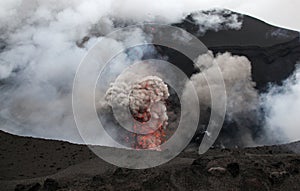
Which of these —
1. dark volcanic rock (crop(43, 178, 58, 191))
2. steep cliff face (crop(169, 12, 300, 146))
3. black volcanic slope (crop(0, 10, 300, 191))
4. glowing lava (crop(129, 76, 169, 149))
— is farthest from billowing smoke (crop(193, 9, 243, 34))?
dark volcanic rock (crop(43, 178, 58, 191))

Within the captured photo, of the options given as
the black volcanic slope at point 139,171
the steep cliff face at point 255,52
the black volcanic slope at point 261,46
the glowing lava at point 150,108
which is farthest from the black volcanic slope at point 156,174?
the black volcanic slope at point 261,46

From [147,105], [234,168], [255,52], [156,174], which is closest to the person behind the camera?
[234,168]

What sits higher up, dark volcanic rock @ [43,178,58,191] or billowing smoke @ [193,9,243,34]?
billowing smoke @ [193,9,243,34]

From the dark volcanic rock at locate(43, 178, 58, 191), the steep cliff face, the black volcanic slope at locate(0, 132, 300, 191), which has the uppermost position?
the steep cliff face

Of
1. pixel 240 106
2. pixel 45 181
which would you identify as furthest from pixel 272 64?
pixel 45 181

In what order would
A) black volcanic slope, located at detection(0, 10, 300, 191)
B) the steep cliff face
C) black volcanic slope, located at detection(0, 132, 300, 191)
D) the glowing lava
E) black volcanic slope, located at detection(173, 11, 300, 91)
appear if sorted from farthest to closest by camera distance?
black volcanic slope, located at detection(173, 11, 300, 91), the steep cliff face, the glowing lava, black volcanic slope, located at detection(0, 10, 300, 191), black volcanic slope, located at detection(0, 132, 300, 191)

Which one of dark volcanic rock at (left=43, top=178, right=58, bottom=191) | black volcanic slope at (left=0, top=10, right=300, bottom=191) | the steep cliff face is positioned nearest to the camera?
black volcanic slope at (left=0, top=10, right=300, bottom=191)

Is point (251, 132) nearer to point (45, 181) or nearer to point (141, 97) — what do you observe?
point (141, 97)

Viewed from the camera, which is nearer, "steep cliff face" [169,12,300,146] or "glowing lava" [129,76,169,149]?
"glowing lava" [129,76,169,149]

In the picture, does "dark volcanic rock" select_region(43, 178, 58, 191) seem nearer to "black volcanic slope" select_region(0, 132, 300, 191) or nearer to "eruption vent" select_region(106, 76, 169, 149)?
"black volcanic slope" select_region(0, 132, 300, 191)

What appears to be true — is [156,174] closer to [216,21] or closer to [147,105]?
[147,105]

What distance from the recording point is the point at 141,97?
6056 centimetres

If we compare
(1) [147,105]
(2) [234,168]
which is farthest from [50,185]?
(1) [147,105]

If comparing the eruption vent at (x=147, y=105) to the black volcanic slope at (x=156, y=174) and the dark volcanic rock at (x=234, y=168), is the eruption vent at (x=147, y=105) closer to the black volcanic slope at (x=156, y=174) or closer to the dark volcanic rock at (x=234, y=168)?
the black volcanic slope at (x=156, y=174)
